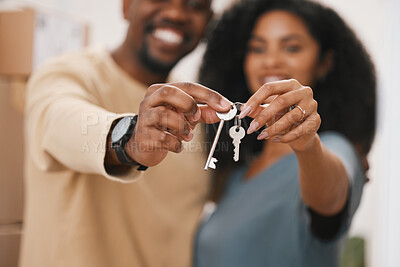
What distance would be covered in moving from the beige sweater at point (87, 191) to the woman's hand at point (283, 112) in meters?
0.20

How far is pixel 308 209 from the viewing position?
2.12ft

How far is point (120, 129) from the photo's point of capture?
1.38ft

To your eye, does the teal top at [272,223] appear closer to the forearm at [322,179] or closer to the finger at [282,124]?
the forearm at [322,179]

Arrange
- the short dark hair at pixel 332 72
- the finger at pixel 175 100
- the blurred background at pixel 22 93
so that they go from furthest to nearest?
the blurred background at pixel 22 93
the short dark hair at pixel 332 72
the finger at pixel 175 100

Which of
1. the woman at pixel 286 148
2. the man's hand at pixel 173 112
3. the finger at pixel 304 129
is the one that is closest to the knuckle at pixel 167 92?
the man's hand at pixel 173 112

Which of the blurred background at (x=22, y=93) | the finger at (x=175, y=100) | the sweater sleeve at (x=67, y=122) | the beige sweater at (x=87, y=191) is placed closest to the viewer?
the finger at (x=175, y=100)

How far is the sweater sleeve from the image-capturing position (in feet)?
1.50

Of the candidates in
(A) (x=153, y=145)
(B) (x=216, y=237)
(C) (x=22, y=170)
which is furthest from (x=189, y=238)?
(A) (x=153, y=145)

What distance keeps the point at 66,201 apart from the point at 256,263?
1.12 ft

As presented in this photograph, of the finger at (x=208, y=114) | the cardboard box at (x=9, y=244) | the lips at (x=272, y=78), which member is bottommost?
the cardboard box at (x=9, y=244)

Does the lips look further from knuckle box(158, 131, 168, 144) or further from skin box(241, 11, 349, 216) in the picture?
knuckle box(158, 131, 168, 144)

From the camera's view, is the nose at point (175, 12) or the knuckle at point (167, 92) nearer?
the knuckle at point (167, 92)

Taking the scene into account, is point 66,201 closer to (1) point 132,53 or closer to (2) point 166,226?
(2) point 166,226

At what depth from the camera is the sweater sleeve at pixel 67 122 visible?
458 mm
